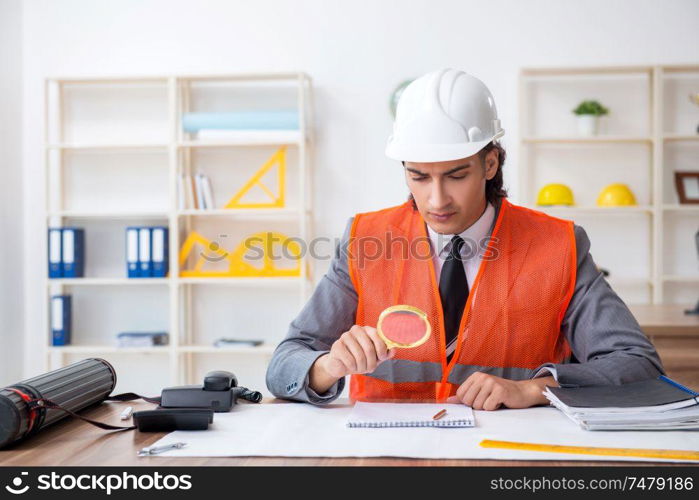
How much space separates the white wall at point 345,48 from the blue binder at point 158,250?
0.84 metres

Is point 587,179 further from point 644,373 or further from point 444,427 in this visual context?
point 444,427

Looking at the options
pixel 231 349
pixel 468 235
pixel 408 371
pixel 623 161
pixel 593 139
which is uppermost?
pixel 593 139

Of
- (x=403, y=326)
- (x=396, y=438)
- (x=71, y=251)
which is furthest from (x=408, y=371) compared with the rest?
(x=71, y=251)

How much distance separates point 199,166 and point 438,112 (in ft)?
9.98

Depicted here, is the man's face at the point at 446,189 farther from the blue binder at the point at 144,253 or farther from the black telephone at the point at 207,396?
the blue binder at the point at 144,253

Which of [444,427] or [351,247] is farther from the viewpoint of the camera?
[351,247]

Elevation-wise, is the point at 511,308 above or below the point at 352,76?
below

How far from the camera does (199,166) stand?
460 centimetres

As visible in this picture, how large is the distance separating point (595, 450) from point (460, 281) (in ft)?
2.73

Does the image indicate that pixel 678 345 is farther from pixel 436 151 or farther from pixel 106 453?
pixel 106 453

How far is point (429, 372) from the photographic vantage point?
1.94 m

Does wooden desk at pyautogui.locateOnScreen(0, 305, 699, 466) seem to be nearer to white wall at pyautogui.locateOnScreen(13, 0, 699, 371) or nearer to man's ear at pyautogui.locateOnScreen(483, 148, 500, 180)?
A: man's ear at pyautogui.locateOnScreen(483, 148, 500, 180)
